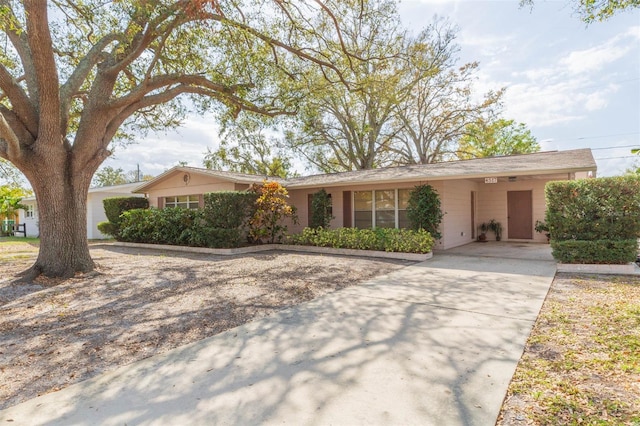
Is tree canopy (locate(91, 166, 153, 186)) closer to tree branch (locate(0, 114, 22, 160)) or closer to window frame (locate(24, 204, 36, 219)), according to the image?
window frame (locate(24, 204, 36, 219))

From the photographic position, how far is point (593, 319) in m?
4.31

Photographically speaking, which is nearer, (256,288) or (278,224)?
(256,288)

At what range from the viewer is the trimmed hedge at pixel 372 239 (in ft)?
32.9

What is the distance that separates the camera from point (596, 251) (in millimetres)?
7516

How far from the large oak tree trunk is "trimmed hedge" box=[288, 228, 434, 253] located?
675 centimetres

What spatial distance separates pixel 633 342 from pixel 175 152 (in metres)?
34.1

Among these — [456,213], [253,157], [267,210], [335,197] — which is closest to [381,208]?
[335,197]

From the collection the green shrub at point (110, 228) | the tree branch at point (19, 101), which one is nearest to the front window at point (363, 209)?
the tree branch at point (19, 101)

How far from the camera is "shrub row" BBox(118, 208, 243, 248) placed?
1197cm

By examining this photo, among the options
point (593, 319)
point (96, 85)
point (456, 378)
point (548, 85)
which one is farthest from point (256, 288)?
point (548, 85)

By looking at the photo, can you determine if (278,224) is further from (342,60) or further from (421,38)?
(421,38)

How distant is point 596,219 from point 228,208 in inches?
395

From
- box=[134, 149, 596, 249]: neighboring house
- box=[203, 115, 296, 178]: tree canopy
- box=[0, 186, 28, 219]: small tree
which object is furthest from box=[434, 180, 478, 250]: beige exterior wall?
box=[0, 186, 28, 219]: small tree

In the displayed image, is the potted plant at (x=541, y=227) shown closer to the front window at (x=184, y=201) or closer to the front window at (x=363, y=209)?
the front window at (x=363, y=209)
